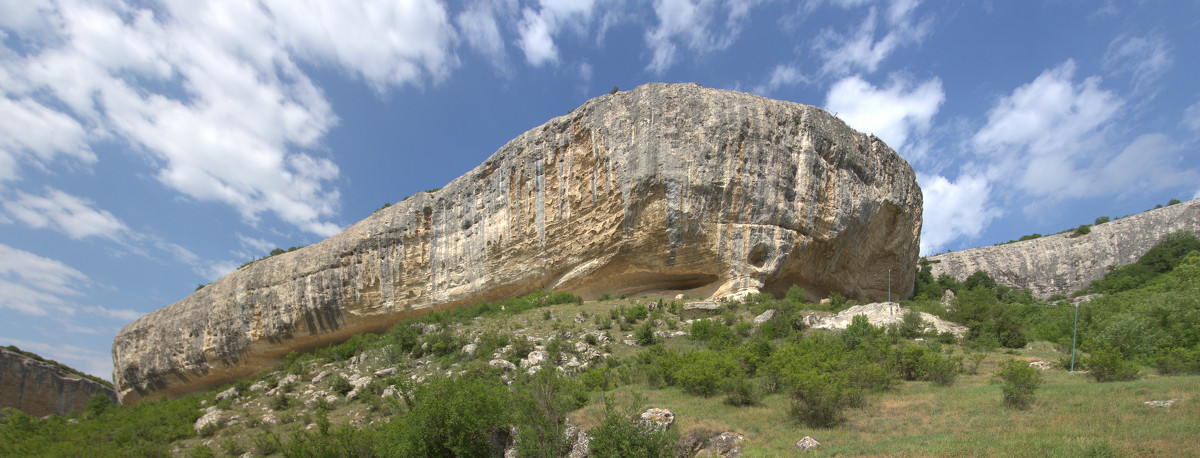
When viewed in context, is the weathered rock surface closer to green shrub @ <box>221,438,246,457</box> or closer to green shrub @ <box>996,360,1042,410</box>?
green shrub @ <box>996,360,1042,410</box>

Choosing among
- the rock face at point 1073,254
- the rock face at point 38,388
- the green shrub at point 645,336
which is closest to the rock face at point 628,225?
the green shrub at point 645,336

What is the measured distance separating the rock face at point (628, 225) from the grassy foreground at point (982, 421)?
337 inches

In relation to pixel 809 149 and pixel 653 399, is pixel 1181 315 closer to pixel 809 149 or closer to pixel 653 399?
pixel 809 149

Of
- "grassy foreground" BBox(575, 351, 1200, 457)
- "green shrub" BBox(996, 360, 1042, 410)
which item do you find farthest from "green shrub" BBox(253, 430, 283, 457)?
"green shrub" BBox(996, 360, 1042, 410)

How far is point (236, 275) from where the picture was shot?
29.0 metres

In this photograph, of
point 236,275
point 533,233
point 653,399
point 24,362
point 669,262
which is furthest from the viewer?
point 24,362

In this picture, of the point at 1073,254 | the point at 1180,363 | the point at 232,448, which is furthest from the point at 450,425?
the point at 1073,254

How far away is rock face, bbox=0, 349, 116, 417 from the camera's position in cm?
3350

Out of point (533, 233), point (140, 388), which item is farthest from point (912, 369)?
point (140, 388)

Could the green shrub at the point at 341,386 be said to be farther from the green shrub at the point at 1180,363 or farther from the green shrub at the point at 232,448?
the green shrub at the point at 1180,363

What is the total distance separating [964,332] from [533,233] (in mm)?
14541

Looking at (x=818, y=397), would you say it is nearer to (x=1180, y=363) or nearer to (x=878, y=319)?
(x=1180, y=363)

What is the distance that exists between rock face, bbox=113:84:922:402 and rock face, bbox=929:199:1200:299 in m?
13.4

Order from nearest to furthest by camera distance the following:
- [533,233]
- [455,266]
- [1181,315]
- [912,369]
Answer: [912,369]
[1181,315]
[533,233]
[455,266]
